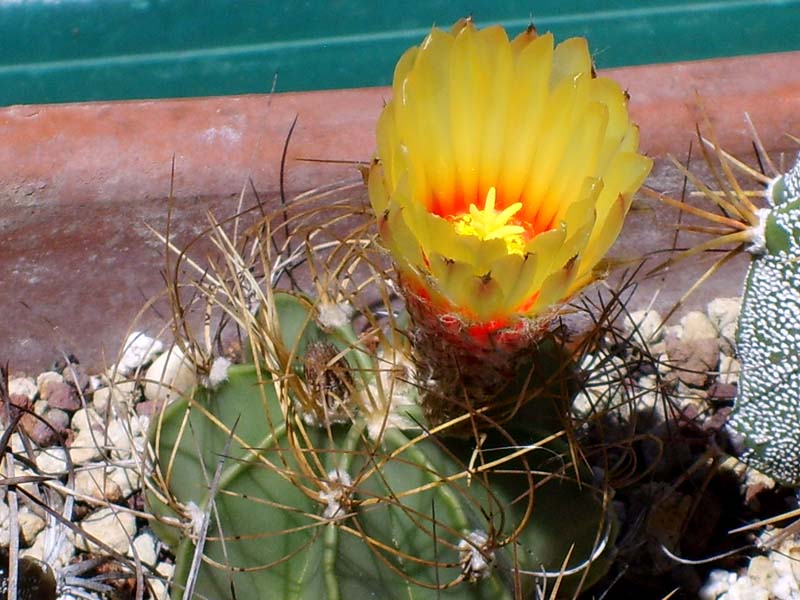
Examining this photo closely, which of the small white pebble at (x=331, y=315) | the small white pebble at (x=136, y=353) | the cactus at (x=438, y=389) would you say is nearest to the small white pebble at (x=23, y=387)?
the small white pebble at (x=136, y=353)

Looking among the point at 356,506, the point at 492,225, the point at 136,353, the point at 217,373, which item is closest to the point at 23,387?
the point at 136,353

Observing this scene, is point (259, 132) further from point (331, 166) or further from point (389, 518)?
point (389, 518)

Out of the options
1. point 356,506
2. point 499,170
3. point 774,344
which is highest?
point 499,170

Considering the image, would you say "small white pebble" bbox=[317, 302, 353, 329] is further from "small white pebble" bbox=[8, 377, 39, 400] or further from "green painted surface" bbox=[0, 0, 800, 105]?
"green painted surface" bbox=[0, 0, 800, 105]

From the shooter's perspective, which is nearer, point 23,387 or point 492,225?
point 492,225

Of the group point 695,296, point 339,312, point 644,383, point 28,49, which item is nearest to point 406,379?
point 339,312

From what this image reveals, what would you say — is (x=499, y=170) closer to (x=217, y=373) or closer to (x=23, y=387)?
(x=217, y=373)
